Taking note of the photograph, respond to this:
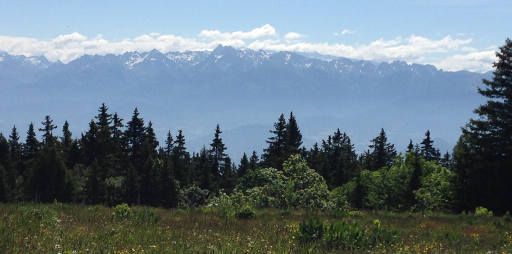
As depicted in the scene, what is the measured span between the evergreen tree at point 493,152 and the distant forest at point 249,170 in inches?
2.9

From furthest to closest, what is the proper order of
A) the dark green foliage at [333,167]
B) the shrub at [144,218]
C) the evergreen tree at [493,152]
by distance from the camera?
1. the dark green foliage at [333,167]
2. the evergreen tree at [493,152]
3. the shrub at [144,218]

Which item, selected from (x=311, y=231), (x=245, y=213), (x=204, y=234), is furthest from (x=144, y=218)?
(x=311, y=231)

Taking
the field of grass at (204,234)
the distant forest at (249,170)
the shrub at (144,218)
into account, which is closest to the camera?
the field of grass at (204,234)

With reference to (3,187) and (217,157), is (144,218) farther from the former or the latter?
(217,157)

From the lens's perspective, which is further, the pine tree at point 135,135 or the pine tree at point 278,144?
the pine tree at point 135,135

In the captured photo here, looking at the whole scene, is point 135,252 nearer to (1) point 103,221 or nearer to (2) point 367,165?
(1) point 103,221

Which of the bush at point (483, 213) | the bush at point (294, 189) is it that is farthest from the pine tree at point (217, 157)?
the bush at point (483, 213)

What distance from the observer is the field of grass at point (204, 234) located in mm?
8383

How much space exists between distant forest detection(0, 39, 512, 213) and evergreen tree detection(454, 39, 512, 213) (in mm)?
74

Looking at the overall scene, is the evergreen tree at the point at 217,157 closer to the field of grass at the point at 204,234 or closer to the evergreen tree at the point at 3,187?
the evergreen tree at the point at 3,187

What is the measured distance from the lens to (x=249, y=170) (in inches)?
2373

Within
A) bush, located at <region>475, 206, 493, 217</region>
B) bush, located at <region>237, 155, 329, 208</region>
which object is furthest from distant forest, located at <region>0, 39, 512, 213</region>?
bush, located at <region>475, 206, 493, 217</region>

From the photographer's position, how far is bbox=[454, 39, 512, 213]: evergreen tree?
33156 mm

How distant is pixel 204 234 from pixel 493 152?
3048 centimetres
